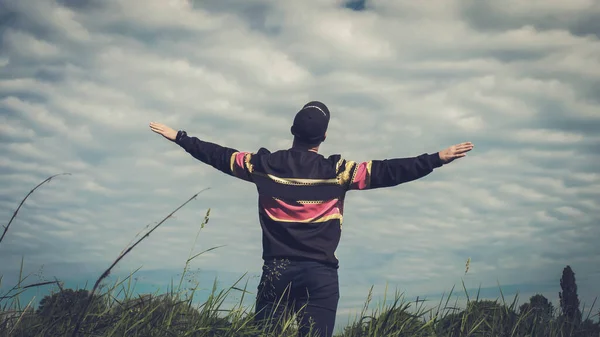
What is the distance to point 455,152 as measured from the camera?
643 centimetres

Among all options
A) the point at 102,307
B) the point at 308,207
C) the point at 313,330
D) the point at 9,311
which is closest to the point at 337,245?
the point at 308,207

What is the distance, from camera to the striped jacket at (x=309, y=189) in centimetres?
612

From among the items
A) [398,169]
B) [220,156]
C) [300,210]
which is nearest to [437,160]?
[398,169]

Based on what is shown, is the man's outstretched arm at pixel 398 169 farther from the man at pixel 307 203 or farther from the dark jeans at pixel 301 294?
the dark jeans at pixel 301 294

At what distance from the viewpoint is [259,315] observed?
597cm

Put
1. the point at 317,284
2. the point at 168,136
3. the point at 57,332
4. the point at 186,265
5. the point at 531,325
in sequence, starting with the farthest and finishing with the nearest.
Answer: the point at 168,136 < the point at 531,325 < the point at 317,284 < the point at 186,265 < the point at 57,332

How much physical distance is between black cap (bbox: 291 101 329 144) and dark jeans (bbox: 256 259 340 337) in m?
1.41

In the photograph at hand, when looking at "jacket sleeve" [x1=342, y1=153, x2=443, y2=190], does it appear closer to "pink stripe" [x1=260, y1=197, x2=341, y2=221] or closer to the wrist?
the wrist

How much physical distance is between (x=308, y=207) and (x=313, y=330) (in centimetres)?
127

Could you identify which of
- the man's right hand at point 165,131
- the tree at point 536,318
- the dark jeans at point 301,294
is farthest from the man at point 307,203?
the tree at point 536,318

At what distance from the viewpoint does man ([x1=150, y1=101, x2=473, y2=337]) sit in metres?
5.96

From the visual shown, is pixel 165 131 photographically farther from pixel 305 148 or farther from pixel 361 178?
pixel 361 178

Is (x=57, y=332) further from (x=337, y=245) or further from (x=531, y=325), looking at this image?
(x=531, y=325)

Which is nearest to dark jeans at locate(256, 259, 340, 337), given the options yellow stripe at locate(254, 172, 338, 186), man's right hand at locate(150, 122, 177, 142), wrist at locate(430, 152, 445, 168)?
yellow stripe at locate(254, 172, 338, 186)
